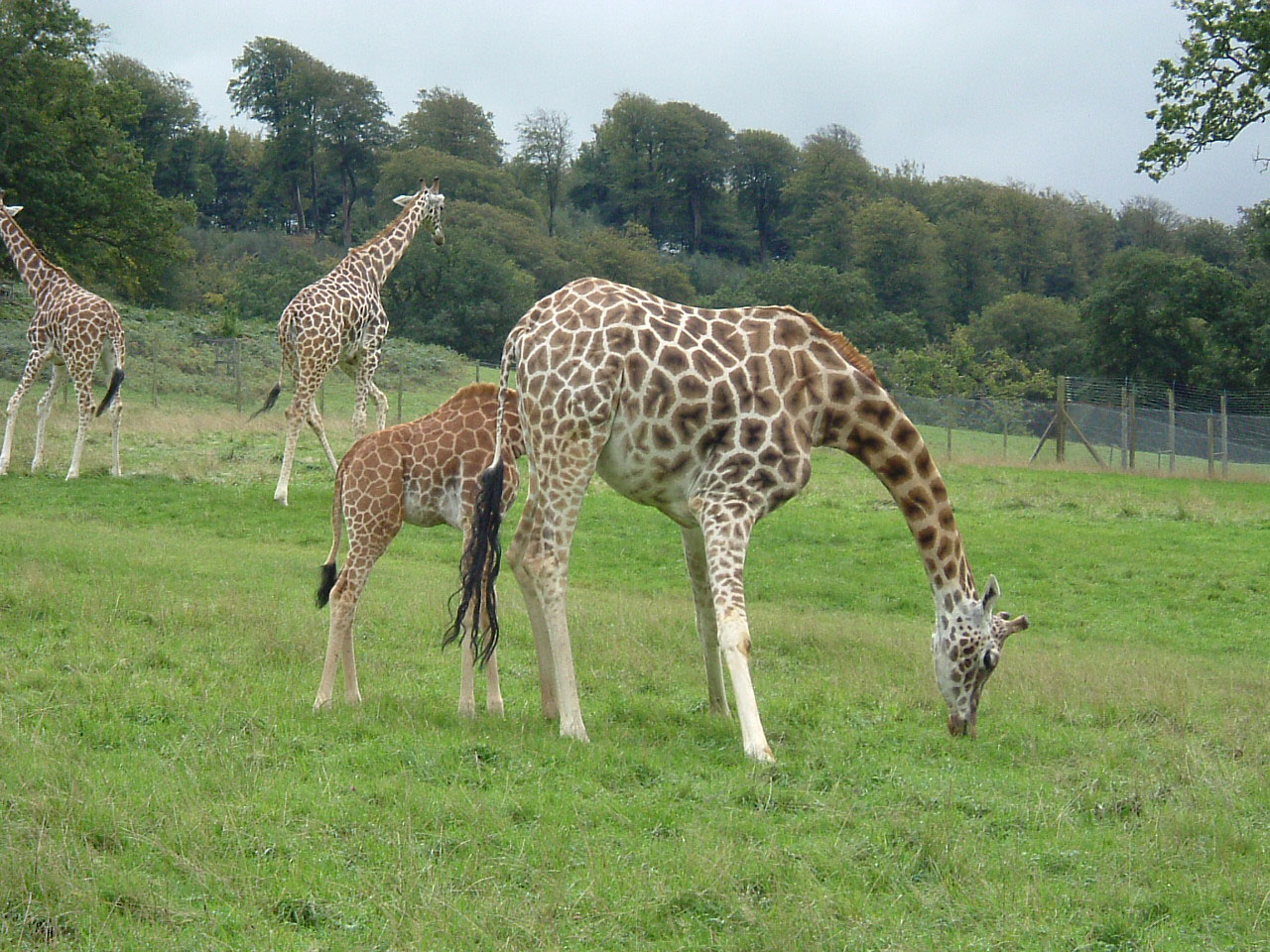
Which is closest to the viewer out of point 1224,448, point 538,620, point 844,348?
point 538,620

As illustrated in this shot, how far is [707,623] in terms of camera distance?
8961mm

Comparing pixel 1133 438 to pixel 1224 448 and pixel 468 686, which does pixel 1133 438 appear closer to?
pixel 1224 448

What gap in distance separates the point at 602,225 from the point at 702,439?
84.5 metres

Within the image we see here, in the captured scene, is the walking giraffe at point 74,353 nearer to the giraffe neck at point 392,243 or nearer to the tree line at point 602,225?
the giraffe neck at point 392,243

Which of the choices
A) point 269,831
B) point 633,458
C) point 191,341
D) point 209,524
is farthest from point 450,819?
point 191,341

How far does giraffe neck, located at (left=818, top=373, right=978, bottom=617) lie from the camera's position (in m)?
8.71

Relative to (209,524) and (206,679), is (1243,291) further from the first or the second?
(206,679)

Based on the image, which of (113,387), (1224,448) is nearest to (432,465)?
(113,387)

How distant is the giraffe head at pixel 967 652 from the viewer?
8.70 metres

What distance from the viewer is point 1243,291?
45.8 metres

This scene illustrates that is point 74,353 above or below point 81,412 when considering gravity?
above

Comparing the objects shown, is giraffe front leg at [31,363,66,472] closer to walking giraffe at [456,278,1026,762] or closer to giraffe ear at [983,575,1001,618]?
walking giraffe at [456,278,1026,762]

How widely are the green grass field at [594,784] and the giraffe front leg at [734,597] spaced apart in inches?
7.8

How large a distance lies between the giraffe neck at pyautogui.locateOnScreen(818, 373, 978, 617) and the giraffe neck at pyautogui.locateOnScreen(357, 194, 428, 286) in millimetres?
12774
